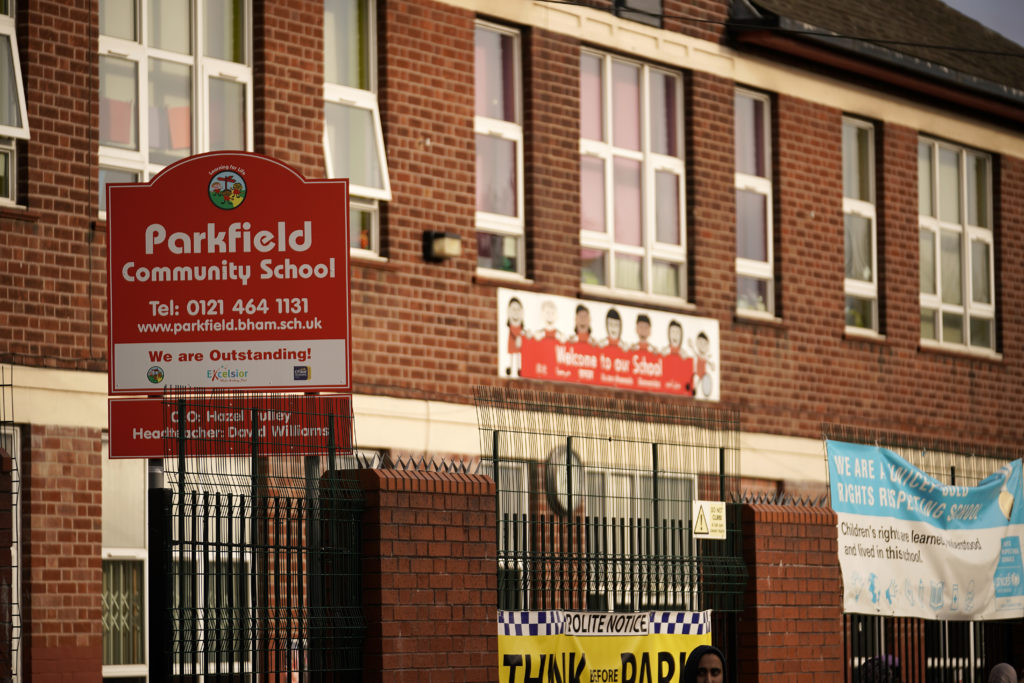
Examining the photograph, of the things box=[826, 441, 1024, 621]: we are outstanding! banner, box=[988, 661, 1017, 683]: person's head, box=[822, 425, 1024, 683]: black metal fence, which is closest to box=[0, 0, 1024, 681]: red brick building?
box=[822, 425, 1024, 683]: black metal fence

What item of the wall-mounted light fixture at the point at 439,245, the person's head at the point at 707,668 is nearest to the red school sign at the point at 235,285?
the person's head at the point at 707,668

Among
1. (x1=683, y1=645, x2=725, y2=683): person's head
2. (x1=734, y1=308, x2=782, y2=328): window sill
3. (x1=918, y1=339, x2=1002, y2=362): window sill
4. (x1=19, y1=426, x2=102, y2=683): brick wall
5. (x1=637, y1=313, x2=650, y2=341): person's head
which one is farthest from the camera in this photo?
(x1=918, y1=339, x2=1002, y2=362): window sill

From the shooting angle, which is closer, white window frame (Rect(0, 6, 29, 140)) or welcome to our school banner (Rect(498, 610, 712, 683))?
welcome to our school banner (Rect(498, 610, 712, 683))

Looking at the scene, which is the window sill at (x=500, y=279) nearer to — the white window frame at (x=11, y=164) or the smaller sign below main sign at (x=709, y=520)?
the white window frame at (x=11, y=164)

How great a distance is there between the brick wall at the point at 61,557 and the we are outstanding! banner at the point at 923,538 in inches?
222

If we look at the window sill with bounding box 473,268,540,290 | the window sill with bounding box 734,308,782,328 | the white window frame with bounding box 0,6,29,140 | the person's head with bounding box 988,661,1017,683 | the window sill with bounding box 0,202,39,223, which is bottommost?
the person's head with bounding box 988,661,1017,683

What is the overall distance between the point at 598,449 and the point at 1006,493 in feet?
12.7

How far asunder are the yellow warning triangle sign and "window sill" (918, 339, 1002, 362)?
10.4 meters

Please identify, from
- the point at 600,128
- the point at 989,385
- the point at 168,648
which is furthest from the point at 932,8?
the point at 168,648

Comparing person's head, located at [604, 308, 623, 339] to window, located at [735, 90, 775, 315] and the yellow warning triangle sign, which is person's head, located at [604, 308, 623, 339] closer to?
window, located at [735, 90, 775, 315]

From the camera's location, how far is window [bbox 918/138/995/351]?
22578 millimetres

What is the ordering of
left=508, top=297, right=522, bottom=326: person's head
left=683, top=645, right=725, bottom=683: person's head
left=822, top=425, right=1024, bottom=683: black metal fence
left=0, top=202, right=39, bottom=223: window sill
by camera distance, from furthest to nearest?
1. left=508, top=297, right=522, bottom=326: person's head
2. left=822, top=425, right=1024, bottom=683: black metal fence
3. left=0, top=202, right=39, bottom=223: window sill
4. left=683, top=645, right=725, bottom=683: person's head

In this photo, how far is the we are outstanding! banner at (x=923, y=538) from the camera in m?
14.3

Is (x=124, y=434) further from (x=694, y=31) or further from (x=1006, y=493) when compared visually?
(x=694, y=31)
